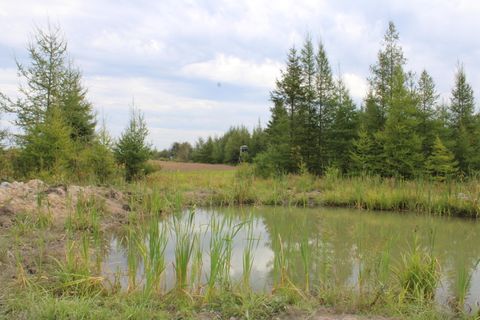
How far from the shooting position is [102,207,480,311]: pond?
11.4 feet

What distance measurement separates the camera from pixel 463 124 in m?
18.8

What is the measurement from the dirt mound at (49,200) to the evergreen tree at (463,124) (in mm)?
14845

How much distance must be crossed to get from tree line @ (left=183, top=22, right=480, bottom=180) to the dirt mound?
24.3 feet

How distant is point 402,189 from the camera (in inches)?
397

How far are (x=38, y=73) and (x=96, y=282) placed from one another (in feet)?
39.9

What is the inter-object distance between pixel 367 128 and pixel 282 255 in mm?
13269

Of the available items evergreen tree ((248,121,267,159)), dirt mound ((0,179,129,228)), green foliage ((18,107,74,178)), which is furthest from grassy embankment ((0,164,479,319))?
evergreen tree ((248,121,267,159))

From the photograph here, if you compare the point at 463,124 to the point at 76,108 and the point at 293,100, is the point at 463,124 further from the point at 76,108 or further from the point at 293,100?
the point at 76,108

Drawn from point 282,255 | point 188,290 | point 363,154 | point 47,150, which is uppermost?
point 47,150

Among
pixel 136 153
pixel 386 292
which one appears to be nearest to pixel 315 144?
pixel 136 153

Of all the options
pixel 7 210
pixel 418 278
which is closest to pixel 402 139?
pixel 418 278

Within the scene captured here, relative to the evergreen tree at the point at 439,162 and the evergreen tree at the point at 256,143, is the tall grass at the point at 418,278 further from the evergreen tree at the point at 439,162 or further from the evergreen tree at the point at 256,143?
the evergreen tree at the point at 256,143

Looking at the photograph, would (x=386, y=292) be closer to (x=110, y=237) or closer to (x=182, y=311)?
(x=182, y=311)

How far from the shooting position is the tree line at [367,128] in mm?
14430
